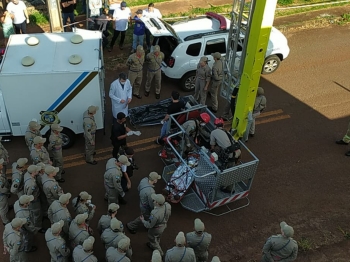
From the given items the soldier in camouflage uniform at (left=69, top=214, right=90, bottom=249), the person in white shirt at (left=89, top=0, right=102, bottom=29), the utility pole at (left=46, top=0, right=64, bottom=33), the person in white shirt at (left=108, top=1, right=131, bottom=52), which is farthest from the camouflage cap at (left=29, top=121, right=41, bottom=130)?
the person in white shirt at (left=89, top=0, right=102, bottom=29)

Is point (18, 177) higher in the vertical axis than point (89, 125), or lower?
lower

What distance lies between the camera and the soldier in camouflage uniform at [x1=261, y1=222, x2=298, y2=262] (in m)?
7.38

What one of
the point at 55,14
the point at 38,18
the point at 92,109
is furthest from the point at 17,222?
the point at 38,18

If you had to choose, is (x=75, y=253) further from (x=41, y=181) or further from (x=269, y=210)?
(x=269, y=210)

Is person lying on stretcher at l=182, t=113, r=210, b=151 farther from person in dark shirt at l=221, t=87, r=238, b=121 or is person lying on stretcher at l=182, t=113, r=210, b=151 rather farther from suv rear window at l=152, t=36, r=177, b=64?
suv rear window at l=152, t=36, r=177, b=64

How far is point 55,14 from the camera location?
539 inches

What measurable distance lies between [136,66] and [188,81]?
1.71 metres

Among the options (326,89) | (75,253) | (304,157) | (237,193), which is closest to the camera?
(75,253)

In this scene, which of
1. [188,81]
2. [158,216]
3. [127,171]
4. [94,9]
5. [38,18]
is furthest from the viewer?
[38,18]

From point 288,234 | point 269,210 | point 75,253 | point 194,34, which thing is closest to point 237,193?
point 269,210

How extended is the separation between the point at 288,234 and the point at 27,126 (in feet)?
20.7

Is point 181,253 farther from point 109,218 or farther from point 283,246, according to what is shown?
point 283,246

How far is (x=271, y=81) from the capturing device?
13.7 meters

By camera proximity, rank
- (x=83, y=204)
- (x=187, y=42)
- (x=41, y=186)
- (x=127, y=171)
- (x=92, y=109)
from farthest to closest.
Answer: (x=187, y=42), (x=92, y=109), (x=127, y=171), (x=41, y=186), (x=83, y=204)
